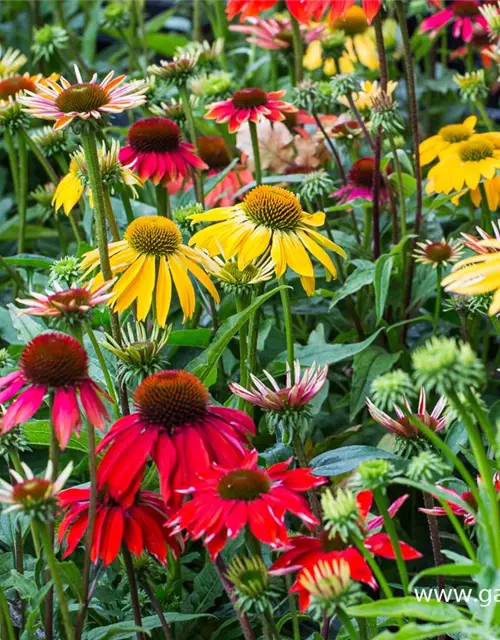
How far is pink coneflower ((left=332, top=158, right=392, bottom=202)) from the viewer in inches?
47.1

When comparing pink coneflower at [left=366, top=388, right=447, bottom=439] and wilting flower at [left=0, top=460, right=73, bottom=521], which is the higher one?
wilting flower at [left=0, top=460, right=73, bottom=521]

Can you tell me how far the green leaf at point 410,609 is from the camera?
559mm

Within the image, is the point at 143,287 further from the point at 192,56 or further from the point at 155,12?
the point at 155,12

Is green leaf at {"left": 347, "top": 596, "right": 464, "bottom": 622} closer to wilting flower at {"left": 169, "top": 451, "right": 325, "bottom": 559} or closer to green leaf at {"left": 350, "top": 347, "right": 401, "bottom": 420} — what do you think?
wilting flower at {"left": 169, "top": 451, "right": 325, "bottom": 559}

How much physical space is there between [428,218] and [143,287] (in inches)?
19.6

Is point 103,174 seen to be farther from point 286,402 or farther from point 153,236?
point 286,402

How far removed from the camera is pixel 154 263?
0.85 meters

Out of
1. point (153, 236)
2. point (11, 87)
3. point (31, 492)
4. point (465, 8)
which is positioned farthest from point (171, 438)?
point (465, 8)

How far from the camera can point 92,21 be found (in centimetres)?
193

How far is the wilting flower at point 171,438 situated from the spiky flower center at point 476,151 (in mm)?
531

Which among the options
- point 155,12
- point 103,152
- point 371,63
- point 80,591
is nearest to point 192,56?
point 103,152

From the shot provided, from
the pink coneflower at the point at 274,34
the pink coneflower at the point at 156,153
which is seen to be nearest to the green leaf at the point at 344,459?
the pink coneflower at the point at 156,153

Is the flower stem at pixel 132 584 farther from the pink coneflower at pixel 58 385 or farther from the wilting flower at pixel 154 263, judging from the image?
the wilting flower at pixel 154 263

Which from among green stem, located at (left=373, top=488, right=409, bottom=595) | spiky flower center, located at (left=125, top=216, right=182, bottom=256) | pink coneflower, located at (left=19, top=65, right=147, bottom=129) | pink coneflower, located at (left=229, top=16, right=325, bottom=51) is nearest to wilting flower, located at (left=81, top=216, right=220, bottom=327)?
spiky flower center, located at (left=125, top=216, right=182, bottom=256)
